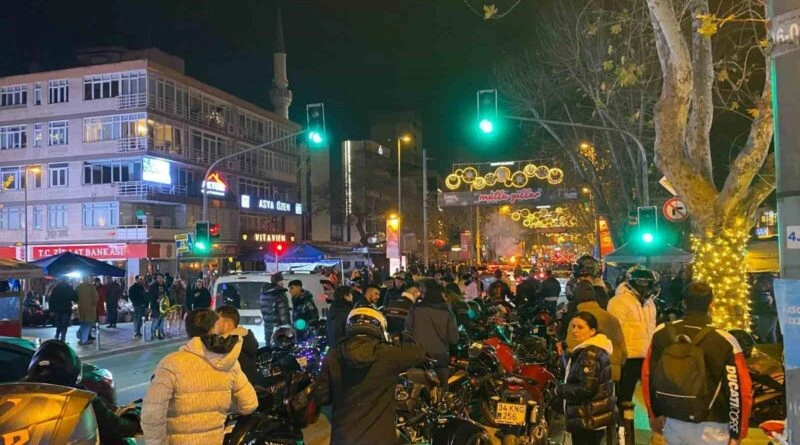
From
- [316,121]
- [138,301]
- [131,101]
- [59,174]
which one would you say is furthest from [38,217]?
[316,121]

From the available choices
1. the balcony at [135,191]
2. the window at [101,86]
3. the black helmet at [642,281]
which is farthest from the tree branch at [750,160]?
the window at [101,86]

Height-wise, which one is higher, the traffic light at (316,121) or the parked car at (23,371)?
the traffic light at (316,121)

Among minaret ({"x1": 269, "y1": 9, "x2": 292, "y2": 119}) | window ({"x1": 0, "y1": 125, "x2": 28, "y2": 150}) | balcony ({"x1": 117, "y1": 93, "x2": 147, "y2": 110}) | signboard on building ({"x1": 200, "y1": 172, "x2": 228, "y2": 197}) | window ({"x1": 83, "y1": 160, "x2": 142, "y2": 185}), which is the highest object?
minaret ({"x1": 269, "y1": 9, "x2": 292, "y2": 119})

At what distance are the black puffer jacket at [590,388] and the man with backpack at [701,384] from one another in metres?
0.87

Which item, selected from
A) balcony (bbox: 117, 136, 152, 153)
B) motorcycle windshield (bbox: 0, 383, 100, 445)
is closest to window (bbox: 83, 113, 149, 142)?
balcony (bbox: 117, 136, 152, 153)

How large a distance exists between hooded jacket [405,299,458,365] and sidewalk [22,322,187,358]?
444 inches

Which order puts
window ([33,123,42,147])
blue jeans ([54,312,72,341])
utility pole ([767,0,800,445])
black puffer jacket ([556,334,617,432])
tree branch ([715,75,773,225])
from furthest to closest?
window ([33,123,42,147]), blue jeans ([54,312,72,341]), tree branch ([715,75,773,225]), black puffer jacket ([556,334,617,432]), utility pole ([767,0,800,445])

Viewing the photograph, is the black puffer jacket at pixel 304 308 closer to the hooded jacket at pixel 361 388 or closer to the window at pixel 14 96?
the hooded jacket at pixel 361 388

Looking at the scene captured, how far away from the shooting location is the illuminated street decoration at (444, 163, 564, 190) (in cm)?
3080

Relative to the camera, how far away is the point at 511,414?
6508 mm

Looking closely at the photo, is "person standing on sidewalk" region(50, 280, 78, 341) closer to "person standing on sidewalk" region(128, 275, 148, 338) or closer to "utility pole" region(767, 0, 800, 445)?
"person standing on sidewalk" region(128, 275, 148, 338)

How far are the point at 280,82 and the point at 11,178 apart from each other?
32.3m

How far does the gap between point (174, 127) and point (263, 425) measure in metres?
47.6

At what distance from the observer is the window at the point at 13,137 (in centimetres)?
4897
